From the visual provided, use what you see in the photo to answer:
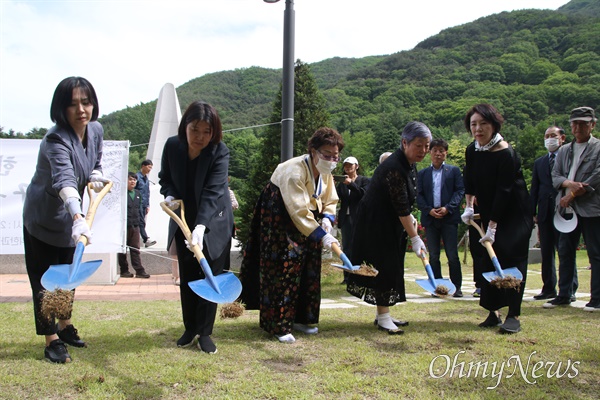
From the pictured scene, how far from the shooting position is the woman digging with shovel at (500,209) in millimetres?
4289

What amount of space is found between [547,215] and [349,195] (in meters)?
Answer: 2.72

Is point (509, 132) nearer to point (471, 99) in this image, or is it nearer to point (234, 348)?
point (471, 99)

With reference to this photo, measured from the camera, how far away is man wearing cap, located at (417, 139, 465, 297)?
21.1 ft

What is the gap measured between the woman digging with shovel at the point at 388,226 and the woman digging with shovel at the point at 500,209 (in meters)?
0.62

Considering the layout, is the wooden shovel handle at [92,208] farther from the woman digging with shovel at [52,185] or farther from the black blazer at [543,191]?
the black blazer at [543,191]

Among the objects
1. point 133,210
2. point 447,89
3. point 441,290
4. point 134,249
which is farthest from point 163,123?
point 447,89

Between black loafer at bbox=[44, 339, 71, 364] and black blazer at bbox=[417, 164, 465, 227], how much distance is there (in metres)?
4.71

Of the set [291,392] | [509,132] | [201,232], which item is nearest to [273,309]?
[201,232]

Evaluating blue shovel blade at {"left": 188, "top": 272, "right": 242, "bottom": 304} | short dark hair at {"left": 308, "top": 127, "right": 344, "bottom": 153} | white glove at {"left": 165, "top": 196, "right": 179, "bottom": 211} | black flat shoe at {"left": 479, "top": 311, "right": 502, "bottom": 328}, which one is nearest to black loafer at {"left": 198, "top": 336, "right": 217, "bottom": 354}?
blue shovel blade at {"left": 188, "top": 272, "right": 242, "bottom": 304}

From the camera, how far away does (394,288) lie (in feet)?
14.0

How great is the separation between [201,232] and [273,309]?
1.00 metres

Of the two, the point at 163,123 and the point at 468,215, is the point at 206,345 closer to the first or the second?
the point at 468,215

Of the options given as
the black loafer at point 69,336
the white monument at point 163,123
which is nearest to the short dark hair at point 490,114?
the black loafer at point 69,336

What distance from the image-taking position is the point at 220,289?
323 centimetres
